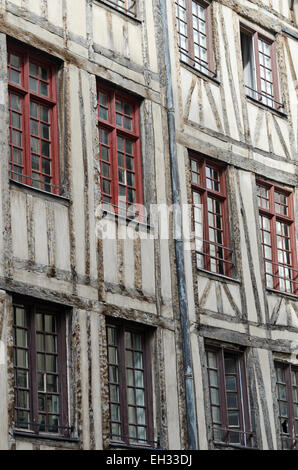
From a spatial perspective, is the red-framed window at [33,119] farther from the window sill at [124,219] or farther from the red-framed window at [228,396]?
the red-framed window at [228,396]

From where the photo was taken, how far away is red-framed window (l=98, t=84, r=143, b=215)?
653 inches

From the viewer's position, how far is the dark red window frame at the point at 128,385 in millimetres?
15555

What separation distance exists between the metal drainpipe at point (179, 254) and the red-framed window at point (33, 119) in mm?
2073

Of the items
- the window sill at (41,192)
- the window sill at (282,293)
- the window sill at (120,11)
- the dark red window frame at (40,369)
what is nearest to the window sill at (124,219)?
the window sill at (41,192)

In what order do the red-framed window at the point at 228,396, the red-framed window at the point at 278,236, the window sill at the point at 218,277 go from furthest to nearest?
the red-framed window at the point at 278,236 → the window sill at the point at 218,277 → the red-framed window at the point at 228,396

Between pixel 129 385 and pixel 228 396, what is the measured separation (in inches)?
82.7

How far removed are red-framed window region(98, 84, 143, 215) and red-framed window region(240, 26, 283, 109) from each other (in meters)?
3.13

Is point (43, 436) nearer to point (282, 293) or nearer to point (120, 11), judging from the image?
point (282, 293)

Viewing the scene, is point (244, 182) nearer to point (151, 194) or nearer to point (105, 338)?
point (151, 194)

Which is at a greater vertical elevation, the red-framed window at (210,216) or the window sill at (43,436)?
the red-framed window at (210,216)

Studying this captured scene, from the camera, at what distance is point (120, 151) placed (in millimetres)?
16891

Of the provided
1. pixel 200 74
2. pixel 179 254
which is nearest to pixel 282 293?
pixel 179 254

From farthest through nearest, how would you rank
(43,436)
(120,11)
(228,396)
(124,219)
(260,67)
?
1. (260,67)
2. (228,396)
3. (120,11)
4. (124,219)
5. (43,436)

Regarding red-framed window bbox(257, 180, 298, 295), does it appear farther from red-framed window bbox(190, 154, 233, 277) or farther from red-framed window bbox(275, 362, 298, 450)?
red-framed window bbox(275, 362, 298, 450)
